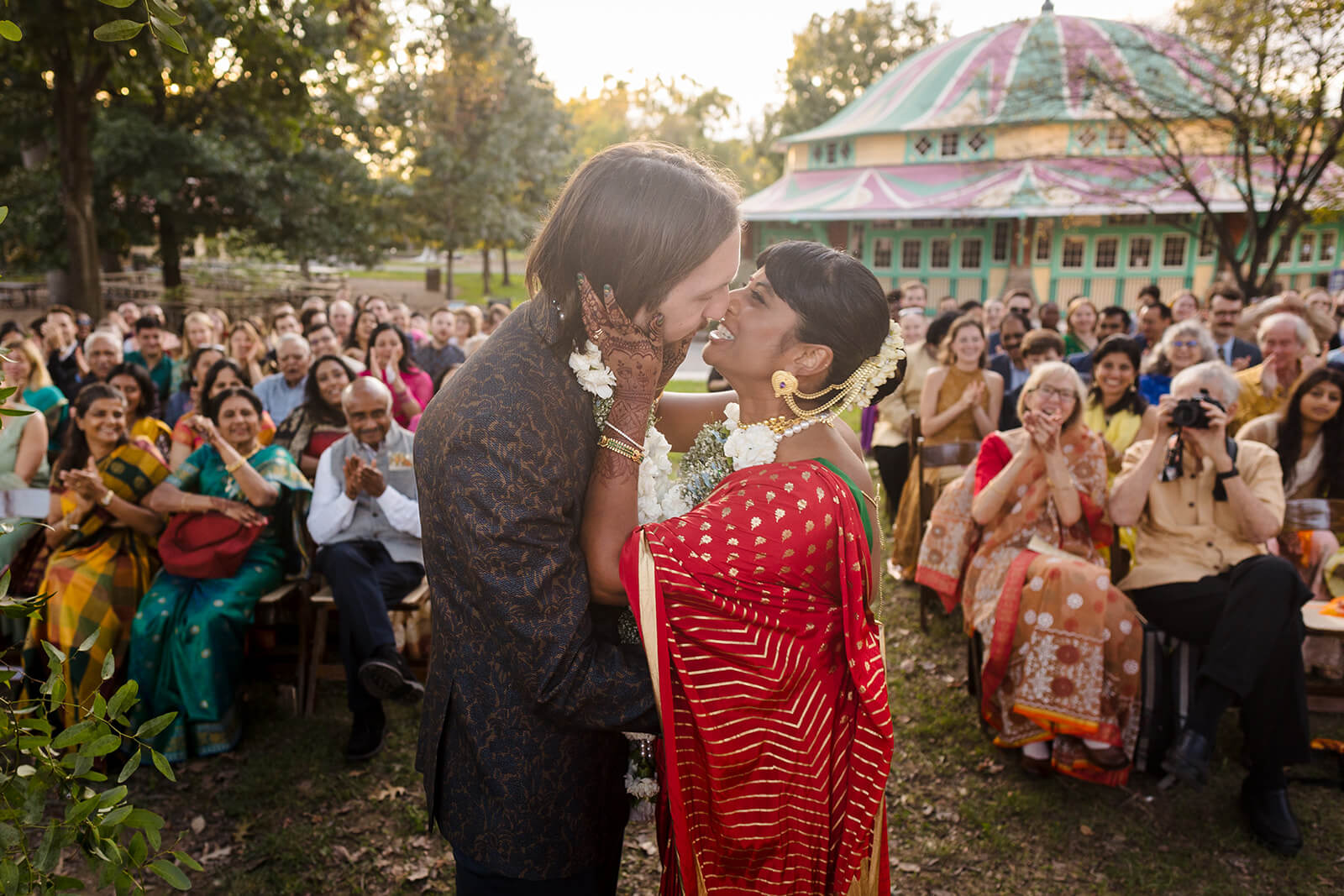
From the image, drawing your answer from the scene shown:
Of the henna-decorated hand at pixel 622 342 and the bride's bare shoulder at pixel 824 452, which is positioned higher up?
the henna-decorated hand at pixel 622 342

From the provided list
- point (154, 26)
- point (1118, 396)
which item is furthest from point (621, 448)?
point (1118, 396)

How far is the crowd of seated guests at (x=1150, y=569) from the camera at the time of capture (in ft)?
12.8

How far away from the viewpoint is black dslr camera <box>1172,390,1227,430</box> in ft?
13.6

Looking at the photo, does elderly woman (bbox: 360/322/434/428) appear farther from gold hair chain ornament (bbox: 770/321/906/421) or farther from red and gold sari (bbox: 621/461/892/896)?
red and gold sari (bbox: 621/461/892/896)

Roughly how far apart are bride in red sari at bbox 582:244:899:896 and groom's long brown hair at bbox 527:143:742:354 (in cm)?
7

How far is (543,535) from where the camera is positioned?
1.66m

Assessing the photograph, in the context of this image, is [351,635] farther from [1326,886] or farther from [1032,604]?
[1326,886]

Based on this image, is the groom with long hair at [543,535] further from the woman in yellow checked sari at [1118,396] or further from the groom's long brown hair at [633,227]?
the woman in yellow checked sari at [1118,396]

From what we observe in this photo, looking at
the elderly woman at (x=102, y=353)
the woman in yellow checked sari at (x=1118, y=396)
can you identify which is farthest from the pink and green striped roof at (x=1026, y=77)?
the elderly woman at (x=102, y=353)

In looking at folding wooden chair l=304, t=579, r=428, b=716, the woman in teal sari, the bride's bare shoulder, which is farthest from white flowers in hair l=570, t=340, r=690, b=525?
Result: the woman in teal sari

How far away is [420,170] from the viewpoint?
2675 cm

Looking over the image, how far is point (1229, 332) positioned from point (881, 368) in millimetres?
7614

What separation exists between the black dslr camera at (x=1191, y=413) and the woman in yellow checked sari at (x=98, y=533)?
5139mm

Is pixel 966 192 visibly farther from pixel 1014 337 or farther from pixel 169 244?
pixel 169 244
